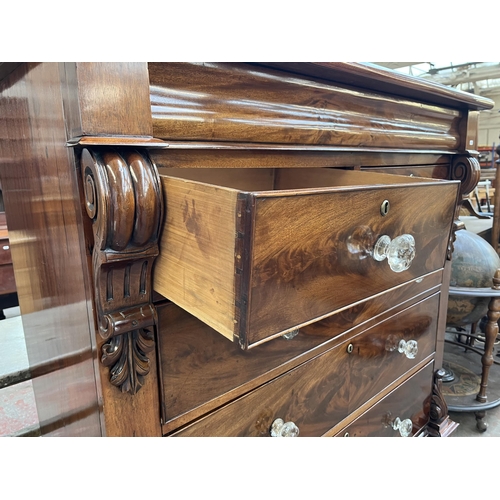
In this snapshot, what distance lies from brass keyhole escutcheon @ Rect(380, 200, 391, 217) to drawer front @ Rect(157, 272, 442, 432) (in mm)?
147

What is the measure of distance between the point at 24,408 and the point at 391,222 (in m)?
1.17

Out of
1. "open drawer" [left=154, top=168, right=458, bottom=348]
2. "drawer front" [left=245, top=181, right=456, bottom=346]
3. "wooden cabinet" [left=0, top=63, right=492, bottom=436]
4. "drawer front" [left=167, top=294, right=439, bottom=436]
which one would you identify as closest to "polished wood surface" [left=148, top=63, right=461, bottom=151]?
"wooden cabinet" [left=0, top=63, right=492, bottom=436]

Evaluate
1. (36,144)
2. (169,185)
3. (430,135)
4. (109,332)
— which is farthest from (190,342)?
(430,135)

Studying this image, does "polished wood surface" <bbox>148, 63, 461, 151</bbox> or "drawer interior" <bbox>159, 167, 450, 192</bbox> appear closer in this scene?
"polished wood surface" <bbox>148, 63, 461, 151</bbox>

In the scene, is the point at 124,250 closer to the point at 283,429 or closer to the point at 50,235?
the point at 50,235

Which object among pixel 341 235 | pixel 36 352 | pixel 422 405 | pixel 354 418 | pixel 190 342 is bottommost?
pixel 422 405

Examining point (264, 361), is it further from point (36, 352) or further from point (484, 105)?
point (484, 105)

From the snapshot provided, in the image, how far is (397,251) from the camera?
542 millimetres

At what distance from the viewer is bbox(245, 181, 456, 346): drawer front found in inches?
15.4

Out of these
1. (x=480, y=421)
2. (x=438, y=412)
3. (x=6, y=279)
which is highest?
(x=6, y=279)

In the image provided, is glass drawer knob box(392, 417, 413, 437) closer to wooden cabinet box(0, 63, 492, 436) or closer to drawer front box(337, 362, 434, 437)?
drawer front box(337, 362, 434, 437)

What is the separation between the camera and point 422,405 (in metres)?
1.19

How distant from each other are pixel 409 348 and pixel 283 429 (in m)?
0.45

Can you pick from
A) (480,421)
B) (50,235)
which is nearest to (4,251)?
(50,235)
